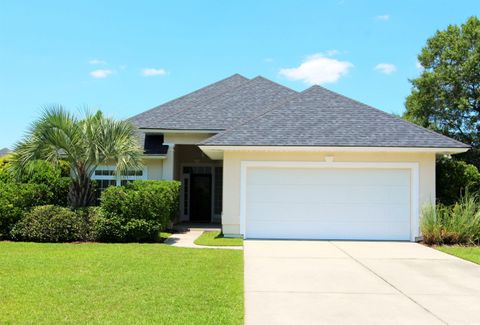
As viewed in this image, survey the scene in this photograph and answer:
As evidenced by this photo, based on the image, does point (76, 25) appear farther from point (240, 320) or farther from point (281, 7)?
point (240, 320)

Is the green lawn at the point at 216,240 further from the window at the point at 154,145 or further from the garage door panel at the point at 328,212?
the window at the point at 154,145

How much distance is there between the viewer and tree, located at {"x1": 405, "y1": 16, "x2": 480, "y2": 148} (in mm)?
24000

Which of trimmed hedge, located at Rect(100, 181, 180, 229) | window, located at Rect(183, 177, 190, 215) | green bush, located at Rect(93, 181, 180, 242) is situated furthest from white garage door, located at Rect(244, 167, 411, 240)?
window, located at Rect(183, 177, 190, 215)

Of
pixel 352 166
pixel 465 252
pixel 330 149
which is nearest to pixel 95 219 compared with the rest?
pixel 330 149

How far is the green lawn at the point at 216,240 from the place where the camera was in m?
13.0

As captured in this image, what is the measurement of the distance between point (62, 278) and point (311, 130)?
30.4 feet

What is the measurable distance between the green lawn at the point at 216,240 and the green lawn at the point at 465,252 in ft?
18.8

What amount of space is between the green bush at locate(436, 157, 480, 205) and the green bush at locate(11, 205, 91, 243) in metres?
11.7

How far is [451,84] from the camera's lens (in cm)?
2450

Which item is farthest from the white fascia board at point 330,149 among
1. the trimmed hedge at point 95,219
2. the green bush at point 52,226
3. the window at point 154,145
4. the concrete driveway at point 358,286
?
the green bush at point 52,226

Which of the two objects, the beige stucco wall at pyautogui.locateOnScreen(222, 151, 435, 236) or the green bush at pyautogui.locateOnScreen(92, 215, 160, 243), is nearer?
the green bush at pyautogui.locateOnScreen(92, 215, 160, 243)

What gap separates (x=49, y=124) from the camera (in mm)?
13445

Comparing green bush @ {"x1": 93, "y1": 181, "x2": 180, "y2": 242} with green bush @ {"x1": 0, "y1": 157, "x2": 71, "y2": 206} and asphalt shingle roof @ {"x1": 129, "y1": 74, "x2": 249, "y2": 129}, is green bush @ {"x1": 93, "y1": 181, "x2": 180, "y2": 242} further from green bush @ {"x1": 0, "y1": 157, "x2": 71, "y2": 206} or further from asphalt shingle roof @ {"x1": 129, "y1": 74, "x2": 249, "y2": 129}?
asphalt shingle roof @ {"x1": 129, "y1": 74, "x2": 249, "y2": 129}

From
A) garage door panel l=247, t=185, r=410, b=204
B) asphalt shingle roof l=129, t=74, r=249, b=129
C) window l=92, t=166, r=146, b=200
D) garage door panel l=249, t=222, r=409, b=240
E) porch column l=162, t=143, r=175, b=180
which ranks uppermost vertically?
asphalt shingle roof l=129, t=74, r=249, b=129
